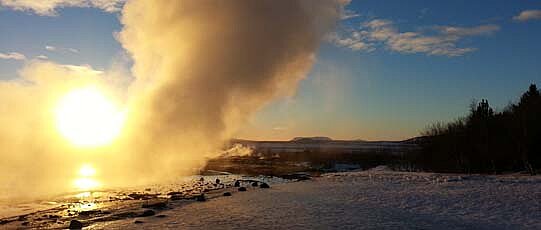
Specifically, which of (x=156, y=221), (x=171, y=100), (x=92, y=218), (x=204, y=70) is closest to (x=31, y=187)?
(x=171, y=100)

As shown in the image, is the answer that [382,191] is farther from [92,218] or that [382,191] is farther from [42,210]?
[42,210]

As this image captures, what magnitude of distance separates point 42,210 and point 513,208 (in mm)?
30035

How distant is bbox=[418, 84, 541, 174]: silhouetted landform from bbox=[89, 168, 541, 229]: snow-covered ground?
17924mm

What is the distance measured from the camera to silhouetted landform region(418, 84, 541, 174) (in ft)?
183

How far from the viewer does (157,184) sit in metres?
55.9

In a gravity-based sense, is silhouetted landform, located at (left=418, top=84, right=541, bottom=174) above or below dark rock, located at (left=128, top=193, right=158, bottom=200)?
above

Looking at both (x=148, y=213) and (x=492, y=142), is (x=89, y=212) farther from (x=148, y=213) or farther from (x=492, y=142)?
(x=492, y=142)

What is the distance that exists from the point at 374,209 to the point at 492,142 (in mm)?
39085

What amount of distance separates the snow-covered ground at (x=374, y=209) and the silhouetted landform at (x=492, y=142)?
17.9 m

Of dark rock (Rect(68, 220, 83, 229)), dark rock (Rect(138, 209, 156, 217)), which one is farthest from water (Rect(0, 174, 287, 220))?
dark rock (Rect(68, 220, 83, 229))

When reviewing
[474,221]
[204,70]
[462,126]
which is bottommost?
[474,221]

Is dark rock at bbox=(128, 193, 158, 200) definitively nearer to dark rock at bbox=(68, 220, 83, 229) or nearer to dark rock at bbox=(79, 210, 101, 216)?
dark rock at bbox=(79, 210, 101, 216)

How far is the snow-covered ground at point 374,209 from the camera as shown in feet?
76.7

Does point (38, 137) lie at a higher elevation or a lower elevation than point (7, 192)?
higher
